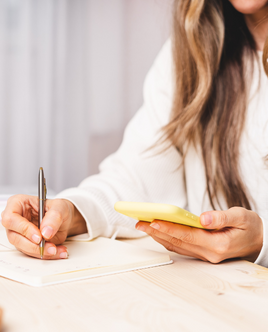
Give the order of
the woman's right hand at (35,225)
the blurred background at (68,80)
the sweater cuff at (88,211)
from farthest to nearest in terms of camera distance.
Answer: the blurred background at (68,80) < the sweater cuff at (88,211) < the woman's right hand at (35,225)

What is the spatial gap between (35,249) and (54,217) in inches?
2.5

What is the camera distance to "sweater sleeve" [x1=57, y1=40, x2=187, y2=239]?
826 mm

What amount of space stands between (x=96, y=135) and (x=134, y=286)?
2.18 metres

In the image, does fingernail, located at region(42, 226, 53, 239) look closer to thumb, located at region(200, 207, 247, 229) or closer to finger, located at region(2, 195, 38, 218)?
finger, located at region(2, 195, 38, 218)

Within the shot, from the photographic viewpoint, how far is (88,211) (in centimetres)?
78

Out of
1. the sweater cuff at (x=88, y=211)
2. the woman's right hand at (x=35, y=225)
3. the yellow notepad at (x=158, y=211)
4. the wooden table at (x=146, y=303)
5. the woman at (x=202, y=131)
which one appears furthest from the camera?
the woman at (x=202, y=131)

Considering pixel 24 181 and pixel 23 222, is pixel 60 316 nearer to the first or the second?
pixel 23 222

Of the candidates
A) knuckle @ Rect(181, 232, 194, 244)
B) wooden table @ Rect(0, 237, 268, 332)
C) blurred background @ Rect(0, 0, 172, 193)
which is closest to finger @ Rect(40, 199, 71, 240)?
wooden table @ Rect(0, 237, 268, 332)

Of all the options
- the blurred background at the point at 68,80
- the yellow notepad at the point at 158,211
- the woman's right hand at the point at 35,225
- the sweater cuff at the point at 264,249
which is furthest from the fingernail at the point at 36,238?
the blurred background at the point at 68,80

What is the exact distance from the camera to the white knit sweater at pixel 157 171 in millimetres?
842

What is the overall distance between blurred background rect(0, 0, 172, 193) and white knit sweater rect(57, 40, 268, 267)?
1391 millimetres

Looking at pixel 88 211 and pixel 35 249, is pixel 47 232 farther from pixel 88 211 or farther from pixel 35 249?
pixel 88 211

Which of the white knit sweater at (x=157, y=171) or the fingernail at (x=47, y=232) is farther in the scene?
the white knit sweater at (x=157, y=171)

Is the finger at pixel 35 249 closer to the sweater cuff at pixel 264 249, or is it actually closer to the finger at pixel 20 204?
the finger at pixel 20 204
